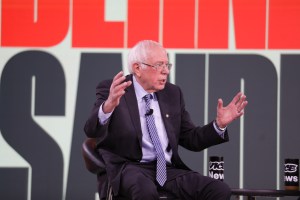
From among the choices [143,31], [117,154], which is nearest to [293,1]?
[143,31]

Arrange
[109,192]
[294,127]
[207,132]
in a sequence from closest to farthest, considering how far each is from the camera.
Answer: [109,192]
[207,132]
[294,127]

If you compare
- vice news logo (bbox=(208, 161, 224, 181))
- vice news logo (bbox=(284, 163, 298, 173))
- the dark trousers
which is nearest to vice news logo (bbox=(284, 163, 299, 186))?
vice news logo (bbox=(284, 163, 298, 173))

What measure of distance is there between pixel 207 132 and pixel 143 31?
6.16 feet

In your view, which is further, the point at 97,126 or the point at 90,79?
the point at 90,79

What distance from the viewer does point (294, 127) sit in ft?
17.4

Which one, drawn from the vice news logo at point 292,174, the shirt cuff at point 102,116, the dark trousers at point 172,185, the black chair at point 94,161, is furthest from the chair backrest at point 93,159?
the vice news logo at point 292,174

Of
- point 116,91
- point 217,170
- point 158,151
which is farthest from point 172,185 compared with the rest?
point 116,91

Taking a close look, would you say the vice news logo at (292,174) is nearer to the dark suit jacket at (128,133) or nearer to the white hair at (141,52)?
the dark suit jacket at (128,133)

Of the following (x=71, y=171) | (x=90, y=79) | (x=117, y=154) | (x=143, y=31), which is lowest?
(x=71, y=171)

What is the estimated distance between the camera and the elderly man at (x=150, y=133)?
3.42 meters

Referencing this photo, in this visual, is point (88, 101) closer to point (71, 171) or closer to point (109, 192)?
point (71, 171)

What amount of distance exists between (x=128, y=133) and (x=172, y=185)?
1.18 ft

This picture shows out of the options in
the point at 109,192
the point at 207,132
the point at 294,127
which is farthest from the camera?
the point at 294,127

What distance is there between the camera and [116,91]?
3.25m
